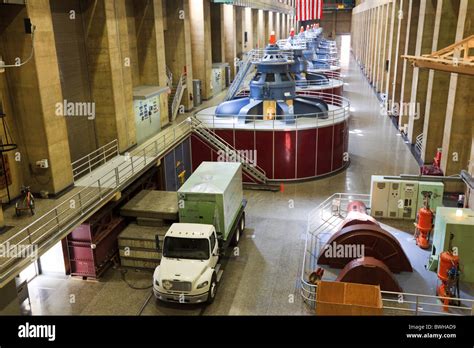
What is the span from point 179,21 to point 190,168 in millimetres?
9414

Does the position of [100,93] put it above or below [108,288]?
above

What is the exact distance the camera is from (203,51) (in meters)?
31.4

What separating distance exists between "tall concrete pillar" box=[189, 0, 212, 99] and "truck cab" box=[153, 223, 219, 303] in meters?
20.3

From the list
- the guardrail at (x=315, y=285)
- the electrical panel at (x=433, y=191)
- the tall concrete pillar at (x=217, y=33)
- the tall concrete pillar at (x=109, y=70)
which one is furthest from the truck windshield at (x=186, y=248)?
the tall concrete pillar at (x=217, y=33)

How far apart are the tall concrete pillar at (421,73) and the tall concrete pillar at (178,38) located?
13.5 meters

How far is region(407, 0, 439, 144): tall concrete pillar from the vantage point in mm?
24172

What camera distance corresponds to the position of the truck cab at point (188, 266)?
40.1 feet

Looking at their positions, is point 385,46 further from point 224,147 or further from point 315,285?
point 315,285

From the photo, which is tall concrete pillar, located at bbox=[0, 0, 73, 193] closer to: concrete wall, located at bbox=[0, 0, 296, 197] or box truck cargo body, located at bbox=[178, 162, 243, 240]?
concrete wall, located at bbox=[0, 0, 296, 197]

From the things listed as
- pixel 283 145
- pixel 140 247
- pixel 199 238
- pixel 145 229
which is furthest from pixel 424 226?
pixel 140 247

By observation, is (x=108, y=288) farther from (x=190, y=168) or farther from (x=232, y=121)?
(x=232, y=121)

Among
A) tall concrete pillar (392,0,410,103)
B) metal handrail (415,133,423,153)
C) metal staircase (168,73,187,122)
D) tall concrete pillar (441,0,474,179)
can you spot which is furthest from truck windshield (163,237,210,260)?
tall concrete pillar (392,0,410,103)

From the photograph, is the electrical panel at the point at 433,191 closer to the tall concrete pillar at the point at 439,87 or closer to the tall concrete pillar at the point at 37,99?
the tall concrete pillar at the point at 439,87

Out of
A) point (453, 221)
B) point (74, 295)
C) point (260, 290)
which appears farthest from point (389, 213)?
point (74, 295)
